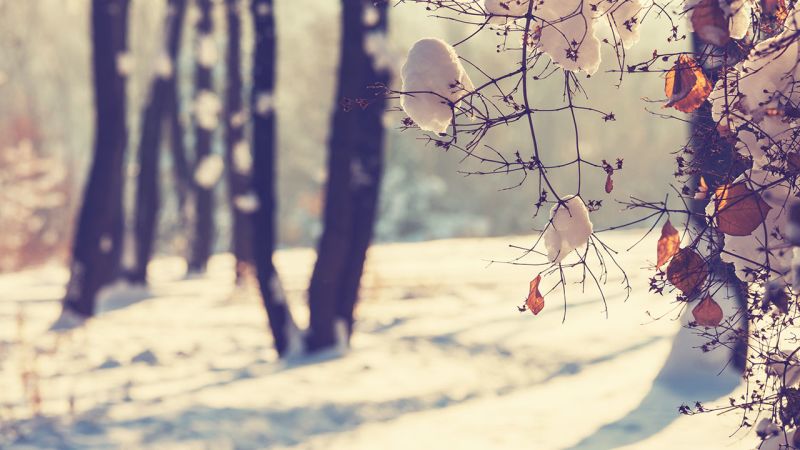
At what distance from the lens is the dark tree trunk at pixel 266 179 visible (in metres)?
8.33

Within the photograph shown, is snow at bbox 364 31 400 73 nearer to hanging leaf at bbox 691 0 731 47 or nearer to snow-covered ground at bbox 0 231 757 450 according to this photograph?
snow-covered ground at bbox 0 231 757 450

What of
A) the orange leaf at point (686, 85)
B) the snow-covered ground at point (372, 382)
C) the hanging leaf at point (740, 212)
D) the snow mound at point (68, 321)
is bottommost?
the snow-covered ground at point (372, 382)

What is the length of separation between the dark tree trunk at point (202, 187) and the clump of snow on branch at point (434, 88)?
13.3 meters

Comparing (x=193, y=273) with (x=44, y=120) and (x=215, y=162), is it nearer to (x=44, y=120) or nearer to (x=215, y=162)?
(x=215, y=162)

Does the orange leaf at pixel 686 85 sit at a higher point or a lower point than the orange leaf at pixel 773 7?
lower

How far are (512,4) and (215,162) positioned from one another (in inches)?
515

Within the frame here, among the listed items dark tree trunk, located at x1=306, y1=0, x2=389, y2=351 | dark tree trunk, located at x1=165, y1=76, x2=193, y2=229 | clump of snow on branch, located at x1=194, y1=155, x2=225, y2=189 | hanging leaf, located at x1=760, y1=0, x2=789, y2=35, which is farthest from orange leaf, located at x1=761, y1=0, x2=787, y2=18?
dark tree trunk, located at x1=165, y1=76, x2=193, y2=229

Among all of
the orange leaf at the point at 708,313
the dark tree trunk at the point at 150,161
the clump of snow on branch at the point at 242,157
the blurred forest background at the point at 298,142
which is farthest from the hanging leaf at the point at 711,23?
the blurred forest background at the point at 298,142

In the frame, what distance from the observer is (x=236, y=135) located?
12562 millimetres

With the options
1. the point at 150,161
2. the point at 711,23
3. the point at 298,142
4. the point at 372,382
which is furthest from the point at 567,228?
the point at 298,142

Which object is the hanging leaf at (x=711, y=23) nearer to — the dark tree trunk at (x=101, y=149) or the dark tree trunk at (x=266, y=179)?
the dark tree trunk at (x=266, y=179)

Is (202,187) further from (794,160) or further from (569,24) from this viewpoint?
(794,160)

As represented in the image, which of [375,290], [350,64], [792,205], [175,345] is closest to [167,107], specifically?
[375,290]

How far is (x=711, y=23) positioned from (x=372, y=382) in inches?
219
